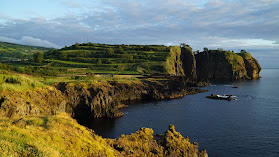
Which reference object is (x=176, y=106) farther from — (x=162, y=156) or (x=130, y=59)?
(x=130, y=59)

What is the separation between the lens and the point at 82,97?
212 ft

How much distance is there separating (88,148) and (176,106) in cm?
6375

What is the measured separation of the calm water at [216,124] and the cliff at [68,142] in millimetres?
12485

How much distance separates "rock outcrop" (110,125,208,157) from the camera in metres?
24.6

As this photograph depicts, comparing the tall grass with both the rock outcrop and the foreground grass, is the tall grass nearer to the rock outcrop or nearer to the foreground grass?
the foreground grass

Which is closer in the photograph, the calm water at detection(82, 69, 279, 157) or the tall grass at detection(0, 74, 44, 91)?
the calm water at detection(82, 69, 279, 157)

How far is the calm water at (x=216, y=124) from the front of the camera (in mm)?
40469

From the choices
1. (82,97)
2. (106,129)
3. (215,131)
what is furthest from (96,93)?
(215,131)

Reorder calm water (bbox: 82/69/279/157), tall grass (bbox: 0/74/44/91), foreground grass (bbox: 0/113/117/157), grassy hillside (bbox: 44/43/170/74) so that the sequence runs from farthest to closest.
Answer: grassy hillside (bbox: 44/43/170/74) → tall grass (bbox: 0/74/44/91) → calm water (bbox: 82/69/279/157) → foreground grass (bbox: 0/113/117/157)

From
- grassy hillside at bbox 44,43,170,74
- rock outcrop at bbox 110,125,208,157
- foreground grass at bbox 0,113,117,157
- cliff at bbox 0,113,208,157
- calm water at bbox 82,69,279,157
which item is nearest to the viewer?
foreground grass at bbox 0,113,117,157

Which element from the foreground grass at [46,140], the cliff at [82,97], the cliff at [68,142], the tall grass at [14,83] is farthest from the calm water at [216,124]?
the foreground grass at [46,140]

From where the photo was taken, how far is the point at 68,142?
1683 centimetres

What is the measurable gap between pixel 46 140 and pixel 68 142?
1950 mm

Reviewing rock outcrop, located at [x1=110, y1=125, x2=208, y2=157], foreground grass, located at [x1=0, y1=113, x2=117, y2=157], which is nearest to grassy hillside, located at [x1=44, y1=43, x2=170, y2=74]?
rock outcrop, located at [x1=110, y1=125, x2=208, y2=157]
